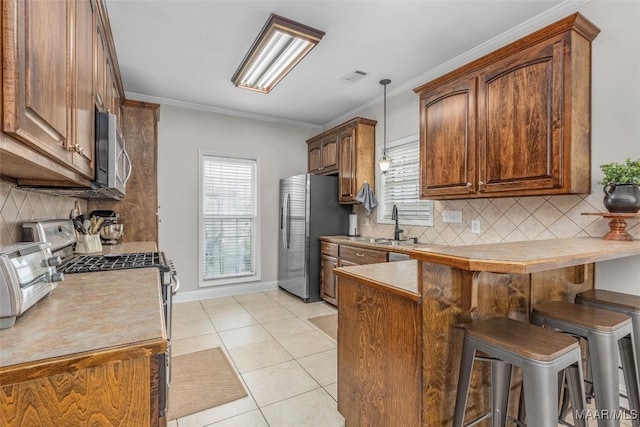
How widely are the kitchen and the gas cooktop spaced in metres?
0.35

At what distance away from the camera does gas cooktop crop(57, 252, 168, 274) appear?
69.4 inches

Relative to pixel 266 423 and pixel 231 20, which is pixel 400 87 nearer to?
pixel 231 20

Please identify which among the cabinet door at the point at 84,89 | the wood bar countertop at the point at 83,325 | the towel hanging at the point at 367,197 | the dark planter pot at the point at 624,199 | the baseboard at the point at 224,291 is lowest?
the baseboard at the point at 224,291

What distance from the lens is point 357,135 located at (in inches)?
159

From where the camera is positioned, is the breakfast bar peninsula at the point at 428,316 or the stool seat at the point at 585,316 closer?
the breakfast bar peninsula at the point at 428,316

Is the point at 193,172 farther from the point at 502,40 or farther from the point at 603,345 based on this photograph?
the point at 603,345

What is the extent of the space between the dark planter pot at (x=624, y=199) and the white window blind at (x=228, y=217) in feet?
13.2

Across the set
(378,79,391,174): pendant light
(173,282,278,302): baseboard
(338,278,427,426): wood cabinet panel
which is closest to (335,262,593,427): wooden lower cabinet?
(338,278,427,426): wood cabinet panel

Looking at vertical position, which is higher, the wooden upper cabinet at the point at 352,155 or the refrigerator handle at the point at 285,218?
the wooden upper cabinet at the point at 352,155

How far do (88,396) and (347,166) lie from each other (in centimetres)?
374

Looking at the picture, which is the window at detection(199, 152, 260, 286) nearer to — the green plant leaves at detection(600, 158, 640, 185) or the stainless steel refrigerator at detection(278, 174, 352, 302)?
the stainless steel refrigerator at detection(278, 174, 352, 302)

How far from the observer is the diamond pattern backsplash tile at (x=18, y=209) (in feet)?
4.79

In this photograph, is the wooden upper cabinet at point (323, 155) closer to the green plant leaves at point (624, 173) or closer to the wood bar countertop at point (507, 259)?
the green plant leaves at point (624, 173)

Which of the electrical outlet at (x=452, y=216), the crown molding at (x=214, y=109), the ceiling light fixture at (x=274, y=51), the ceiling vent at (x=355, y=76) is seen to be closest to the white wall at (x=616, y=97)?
the electrical outlet at (x=452, y=216)
